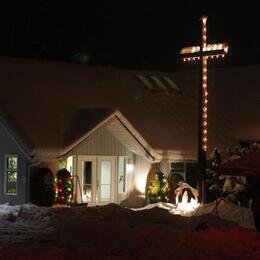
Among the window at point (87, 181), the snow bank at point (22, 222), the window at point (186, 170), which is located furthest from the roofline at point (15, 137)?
the window at point (186, 170)

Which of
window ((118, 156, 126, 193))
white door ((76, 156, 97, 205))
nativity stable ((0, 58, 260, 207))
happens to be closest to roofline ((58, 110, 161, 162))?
nativity stable ((0, 58, 260, 207))

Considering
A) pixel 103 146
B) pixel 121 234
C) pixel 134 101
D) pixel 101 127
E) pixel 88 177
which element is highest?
pixel 134 101

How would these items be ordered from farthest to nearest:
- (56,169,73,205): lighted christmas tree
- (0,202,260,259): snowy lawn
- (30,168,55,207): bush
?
(56,169,73,205): lighted christmas tree < (30,168,55,207): bush < (0,202,260,259): snowy lawn

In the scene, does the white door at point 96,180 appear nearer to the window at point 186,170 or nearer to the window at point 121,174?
the window at point 121,174

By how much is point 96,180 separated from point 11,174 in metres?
3.37

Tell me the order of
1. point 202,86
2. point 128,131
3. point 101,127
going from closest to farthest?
point 202,86
point 101,127
point 128,131

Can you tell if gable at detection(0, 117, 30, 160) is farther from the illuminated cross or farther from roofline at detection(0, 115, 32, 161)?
the illuminated cross

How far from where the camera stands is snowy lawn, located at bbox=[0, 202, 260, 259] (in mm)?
12945

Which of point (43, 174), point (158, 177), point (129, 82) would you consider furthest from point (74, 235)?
point (129, 82)

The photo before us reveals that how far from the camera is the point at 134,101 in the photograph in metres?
28.1

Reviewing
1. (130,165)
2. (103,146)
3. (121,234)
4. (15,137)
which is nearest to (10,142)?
(15,137)

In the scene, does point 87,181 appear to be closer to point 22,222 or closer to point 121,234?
point 22,222

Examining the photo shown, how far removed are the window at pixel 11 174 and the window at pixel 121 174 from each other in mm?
4522

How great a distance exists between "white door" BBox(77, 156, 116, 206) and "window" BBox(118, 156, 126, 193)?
33 cm
